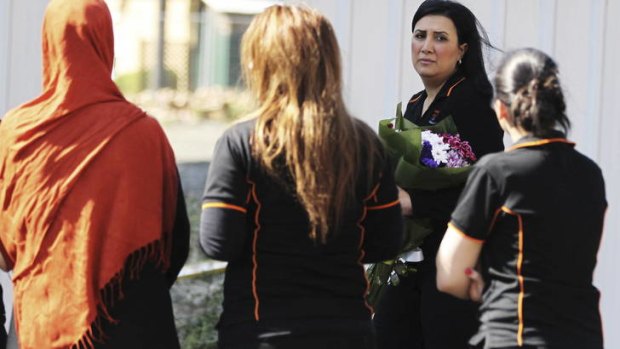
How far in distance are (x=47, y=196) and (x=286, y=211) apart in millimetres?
632

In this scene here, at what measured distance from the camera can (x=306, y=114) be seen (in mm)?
2693

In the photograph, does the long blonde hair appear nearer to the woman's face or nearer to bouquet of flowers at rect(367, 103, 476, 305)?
bouquet of flowers at rect(367, 103, 476, 305)

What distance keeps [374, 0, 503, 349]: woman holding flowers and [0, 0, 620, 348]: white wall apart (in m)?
0.75

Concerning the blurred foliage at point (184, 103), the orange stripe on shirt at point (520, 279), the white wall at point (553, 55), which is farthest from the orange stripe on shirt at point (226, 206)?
the blurred foliage at point (184, 103)

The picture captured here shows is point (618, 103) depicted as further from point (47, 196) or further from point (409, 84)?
point (47, 196)

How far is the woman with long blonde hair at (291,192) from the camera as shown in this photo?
269 cm

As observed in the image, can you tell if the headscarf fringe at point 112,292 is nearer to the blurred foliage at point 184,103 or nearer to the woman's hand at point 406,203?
the woman's hand at point 406,203

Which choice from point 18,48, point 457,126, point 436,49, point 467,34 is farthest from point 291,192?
point 18,48

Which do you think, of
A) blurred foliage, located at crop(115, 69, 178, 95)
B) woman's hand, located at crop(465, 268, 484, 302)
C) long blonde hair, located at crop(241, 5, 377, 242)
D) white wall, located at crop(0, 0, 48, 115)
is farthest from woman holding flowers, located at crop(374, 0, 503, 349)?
blurred foliage, located at crop(115, 69, 178, 95)

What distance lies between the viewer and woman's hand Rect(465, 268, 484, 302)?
9.29 ft

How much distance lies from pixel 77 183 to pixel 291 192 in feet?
1.87

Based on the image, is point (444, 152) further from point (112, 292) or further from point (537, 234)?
point (112, 292)

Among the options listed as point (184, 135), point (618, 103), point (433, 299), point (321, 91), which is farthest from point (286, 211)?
point (184, 135)

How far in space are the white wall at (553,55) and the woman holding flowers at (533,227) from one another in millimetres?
1812
